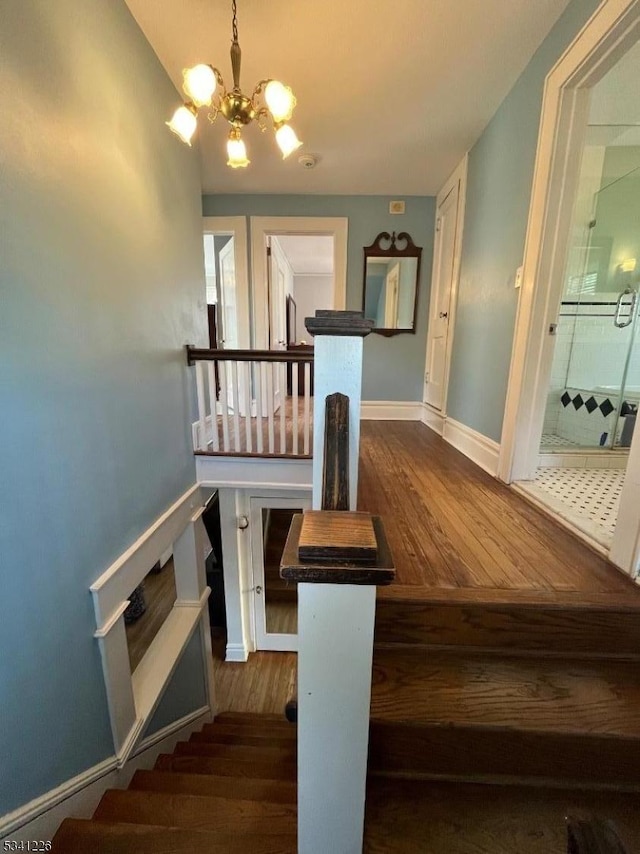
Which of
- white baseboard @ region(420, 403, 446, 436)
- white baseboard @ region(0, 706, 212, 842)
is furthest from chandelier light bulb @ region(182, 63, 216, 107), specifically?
white baseboard @ region(420, 403, 446, 436)

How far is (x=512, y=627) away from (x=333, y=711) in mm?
711

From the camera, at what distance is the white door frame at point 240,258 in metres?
3.71

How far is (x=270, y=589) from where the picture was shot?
3643 millimetres

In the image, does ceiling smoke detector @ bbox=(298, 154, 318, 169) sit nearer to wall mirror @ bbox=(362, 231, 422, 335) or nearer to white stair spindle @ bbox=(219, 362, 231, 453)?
wall mirror @ bbox=(362, 231, 422, 335)

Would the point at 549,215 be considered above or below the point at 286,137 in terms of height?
below

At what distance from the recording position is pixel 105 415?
153 cm

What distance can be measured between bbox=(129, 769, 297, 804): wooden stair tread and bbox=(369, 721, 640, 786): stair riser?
0.84 metres

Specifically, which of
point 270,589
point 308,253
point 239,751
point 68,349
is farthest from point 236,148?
point 308,253

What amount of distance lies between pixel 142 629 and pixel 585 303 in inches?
209

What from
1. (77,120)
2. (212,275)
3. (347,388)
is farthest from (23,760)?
(212,275)

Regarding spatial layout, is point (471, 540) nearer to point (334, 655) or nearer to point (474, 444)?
point (334, 655)

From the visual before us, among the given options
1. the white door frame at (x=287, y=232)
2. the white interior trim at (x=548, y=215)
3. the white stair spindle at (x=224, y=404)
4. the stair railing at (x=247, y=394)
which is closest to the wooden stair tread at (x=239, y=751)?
the stair railing at (x=247, y=394)

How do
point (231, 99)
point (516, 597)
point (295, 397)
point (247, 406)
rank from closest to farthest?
1. point (516, 597)
2. point (231, 99)
3. point (295, 397)
4. point (247, 406)

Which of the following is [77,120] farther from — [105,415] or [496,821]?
[496,821]
